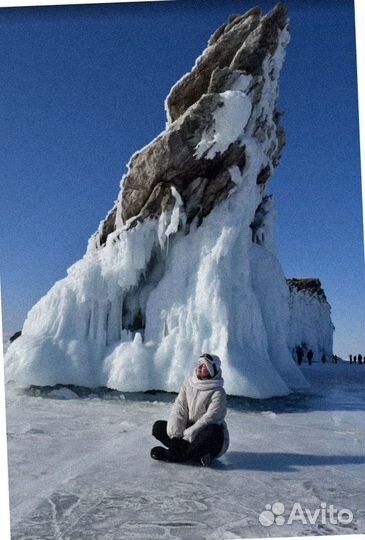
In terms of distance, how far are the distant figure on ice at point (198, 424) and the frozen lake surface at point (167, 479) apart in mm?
106

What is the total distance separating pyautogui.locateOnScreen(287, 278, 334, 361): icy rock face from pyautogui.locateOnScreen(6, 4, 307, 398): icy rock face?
12454 millimetres

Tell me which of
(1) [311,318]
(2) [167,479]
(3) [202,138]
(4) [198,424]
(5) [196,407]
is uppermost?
(3) [202,138]

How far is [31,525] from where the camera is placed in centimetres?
377

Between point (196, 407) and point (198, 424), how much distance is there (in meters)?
0.16

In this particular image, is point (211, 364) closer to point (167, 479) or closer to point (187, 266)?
point (167, 479)

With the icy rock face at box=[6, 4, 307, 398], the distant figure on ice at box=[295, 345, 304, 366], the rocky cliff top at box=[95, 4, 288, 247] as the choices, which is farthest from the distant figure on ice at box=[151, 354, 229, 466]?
the distant figure on ice at box=[295, 345, 304, 366]

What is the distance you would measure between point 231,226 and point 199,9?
306cm

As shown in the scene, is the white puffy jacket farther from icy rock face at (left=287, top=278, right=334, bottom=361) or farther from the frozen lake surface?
icy rock face at (left=287, top=278, right=334, bottom=361)

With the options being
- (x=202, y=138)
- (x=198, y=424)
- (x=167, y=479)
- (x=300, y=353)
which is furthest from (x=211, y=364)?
(x=300, y=353)

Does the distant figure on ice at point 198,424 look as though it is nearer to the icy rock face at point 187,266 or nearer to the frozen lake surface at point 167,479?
the frozen lake surface at point 167,479

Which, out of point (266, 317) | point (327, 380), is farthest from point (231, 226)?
point (327, 380)

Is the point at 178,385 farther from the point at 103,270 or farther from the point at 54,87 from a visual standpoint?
the point at 54,87

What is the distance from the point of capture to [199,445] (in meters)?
4.42

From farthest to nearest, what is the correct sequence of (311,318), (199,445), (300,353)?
1. (311,318)
2. (300,353)
3. (199,445)
